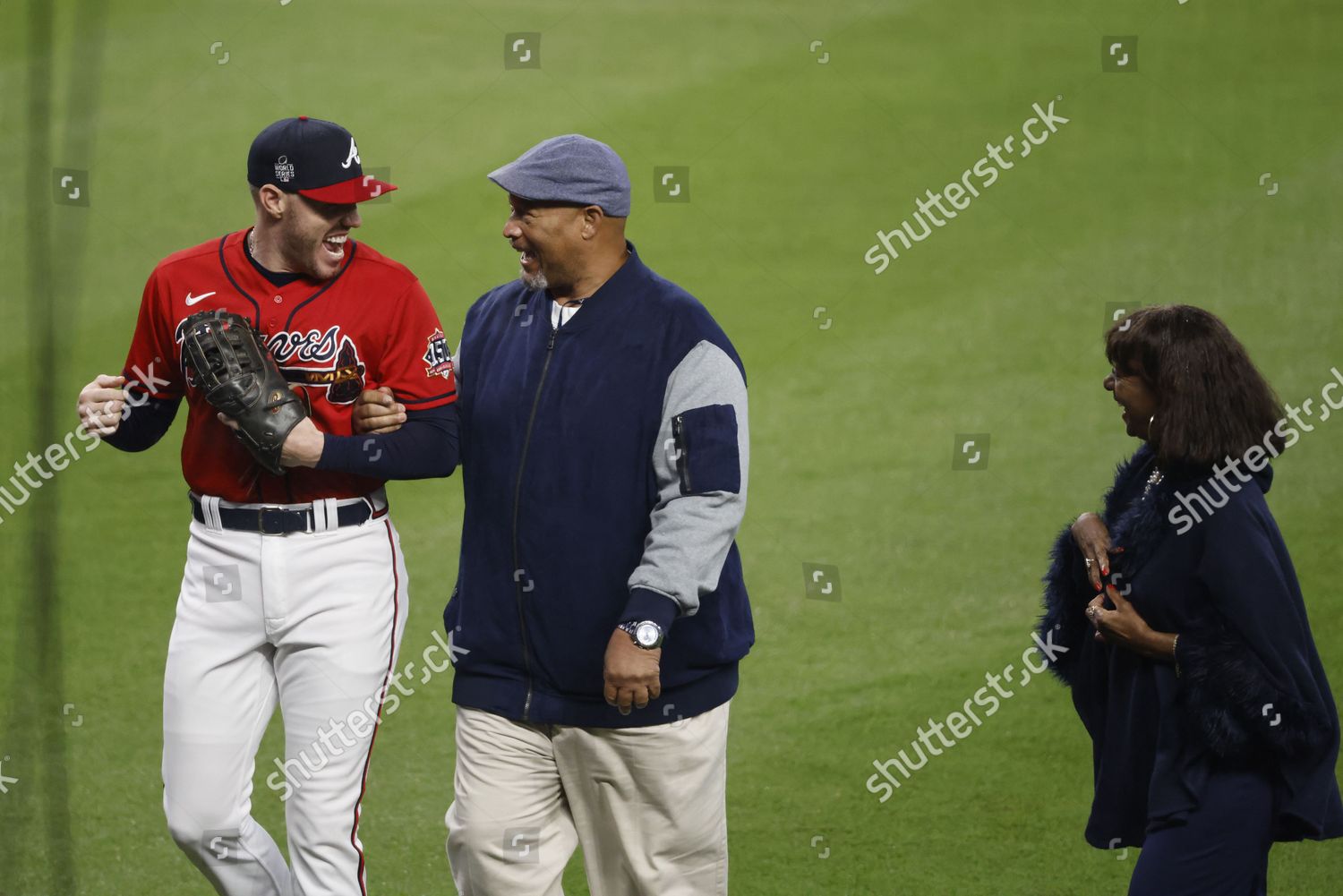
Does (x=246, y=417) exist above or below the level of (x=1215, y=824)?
above

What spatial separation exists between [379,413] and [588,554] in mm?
538

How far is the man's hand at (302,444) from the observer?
336cm

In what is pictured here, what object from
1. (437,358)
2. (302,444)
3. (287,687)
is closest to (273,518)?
(302,444)

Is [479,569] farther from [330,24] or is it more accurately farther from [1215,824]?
[330,24]


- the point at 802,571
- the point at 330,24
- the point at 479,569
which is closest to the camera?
the point at 479,569

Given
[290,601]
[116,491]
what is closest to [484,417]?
[290,601]

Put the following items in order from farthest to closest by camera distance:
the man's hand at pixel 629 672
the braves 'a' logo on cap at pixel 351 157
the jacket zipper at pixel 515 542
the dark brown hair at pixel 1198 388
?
the braves 'a' logo on cap at pixel 351 157 → the jacket zipper at pixel 515 542 → the dark brown hair at pixel 1198 388 → the man's hand at pixel 629 672

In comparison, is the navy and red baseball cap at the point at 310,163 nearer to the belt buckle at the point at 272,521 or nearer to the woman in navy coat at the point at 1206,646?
the belt buckle at the point at 272,521

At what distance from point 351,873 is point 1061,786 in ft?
8.73

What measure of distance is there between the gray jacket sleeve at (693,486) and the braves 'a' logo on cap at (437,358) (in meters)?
0.52

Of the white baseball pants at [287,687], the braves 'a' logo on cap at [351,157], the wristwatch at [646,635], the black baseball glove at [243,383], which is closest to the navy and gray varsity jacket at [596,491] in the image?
the wristwatch at [646,635]

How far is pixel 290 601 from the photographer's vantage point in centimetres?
352

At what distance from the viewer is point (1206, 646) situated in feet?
10.8

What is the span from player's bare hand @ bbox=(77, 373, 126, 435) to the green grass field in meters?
2.09
